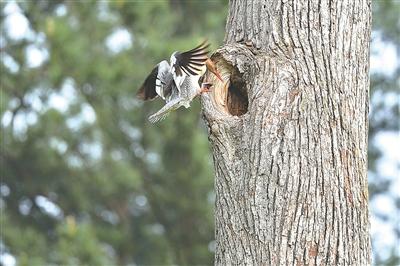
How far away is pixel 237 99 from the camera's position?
3244 mm

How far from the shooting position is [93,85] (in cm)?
716

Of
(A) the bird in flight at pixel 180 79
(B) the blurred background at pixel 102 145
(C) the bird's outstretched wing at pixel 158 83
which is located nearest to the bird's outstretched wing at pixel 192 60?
(A) the bird in flight at pixel 180 79

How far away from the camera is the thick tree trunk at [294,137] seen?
2.83 meters

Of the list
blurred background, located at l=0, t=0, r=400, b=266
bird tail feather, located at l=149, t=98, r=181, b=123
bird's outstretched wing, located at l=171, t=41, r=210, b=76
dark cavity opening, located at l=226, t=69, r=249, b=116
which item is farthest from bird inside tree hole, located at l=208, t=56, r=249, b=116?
blurred background, located at l=0, t=0, r=400, b=266

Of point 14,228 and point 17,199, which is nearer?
point 14,228

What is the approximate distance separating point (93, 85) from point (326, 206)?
4.53 m

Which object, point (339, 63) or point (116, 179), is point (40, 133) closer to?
point (116, 179)

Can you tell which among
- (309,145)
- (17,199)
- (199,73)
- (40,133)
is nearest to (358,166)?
(309,145)

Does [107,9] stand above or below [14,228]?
above

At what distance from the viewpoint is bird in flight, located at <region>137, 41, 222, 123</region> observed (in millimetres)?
3355

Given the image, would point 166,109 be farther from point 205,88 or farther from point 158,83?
point 205,88

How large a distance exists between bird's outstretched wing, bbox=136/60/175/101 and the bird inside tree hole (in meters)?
0.57

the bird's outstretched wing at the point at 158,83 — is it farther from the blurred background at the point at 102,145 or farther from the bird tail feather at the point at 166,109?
the blurred background at the point at 102,145

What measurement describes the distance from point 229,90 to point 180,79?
1.34ft
